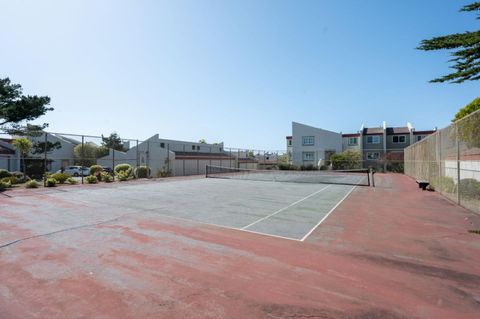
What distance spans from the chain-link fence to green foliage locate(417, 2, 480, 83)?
1449mm

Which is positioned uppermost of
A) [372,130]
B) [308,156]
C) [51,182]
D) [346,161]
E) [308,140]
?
[372,130]

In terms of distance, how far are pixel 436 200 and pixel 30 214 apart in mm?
16575

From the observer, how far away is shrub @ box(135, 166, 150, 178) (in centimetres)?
2686

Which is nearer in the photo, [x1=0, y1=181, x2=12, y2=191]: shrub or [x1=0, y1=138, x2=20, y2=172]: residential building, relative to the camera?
[x1=0, y1=181, x2=12, y2=191]: shrub

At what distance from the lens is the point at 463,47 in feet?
26.6

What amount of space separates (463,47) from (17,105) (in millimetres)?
26326

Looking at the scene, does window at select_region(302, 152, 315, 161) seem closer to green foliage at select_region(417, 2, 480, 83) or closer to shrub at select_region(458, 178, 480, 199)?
shrub at select_region(458, 178, 480, 199)

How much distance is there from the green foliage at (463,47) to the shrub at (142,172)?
78.6 ft

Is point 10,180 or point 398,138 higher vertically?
point 398,138

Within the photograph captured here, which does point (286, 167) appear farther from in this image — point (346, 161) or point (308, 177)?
point (308, 177)

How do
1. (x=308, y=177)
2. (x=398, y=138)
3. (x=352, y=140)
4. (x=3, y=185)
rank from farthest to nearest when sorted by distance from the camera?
1. (x=352, y=140)
2. (x=398, y=138)
3. (x=308, y=177)
4. (x=3, y=185)

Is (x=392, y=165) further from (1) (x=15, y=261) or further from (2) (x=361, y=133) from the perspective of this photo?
(1) (x=15, y=261)

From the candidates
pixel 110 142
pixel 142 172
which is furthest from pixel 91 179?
pixel 110 142

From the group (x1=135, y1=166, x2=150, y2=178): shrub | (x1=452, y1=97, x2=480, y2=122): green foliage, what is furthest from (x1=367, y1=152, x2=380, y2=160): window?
(x1=135, y1=166, x2=150, y2=178): shrub
